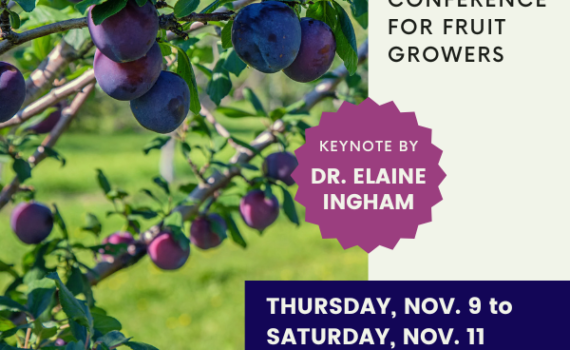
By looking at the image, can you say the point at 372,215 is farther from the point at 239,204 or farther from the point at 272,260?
the point at 272,260

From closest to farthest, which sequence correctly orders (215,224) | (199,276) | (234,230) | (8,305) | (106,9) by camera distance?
(106,9) < (8,305) < (215,224) < (234,230) < (199,276)

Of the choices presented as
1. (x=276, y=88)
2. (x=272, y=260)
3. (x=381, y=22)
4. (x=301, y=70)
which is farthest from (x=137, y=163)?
(x=276, y=88)

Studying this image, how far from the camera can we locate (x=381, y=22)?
220 centimetres

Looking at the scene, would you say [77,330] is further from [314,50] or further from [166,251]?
[166,251]

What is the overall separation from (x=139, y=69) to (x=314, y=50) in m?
0.22

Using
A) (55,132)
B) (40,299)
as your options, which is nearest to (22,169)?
(55,132)

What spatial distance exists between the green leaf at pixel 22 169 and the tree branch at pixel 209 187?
0.95 feet

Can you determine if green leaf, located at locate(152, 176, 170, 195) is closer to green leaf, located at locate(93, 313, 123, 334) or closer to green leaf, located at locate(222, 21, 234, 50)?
green leaf, located at locate(93, 313, 123, 334)

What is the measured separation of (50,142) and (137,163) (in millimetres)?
7096

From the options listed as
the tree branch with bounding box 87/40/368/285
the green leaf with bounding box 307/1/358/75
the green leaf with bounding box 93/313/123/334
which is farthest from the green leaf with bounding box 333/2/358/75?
the tree branch with bounding box 87/40/368/285

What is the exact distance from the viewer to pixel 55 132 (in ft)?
5.31

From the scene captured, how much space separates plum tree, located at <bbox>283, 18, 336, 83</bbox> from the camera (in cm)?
74

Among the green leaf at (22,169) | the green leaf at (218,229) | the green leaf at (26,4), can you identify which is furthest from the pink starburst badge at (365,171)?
the green leaf at (26,4)

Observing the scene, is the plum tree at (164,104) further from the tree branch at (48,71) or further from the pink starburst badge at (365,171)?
the pink starburst badge at (365,171)
